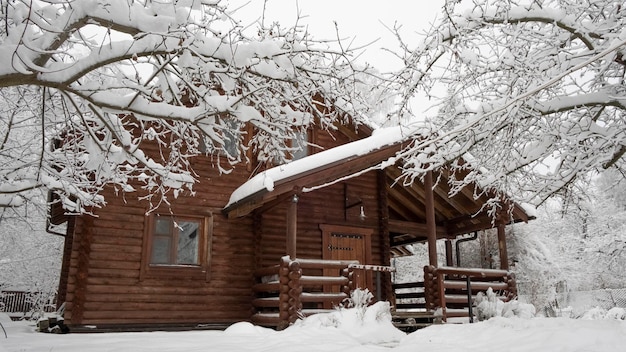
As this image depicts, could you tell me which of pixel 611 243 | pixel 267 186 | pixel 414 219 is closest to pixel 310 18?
pixel 267 186

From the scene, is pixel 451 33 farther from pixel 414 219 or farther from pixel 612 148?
pixel 414 219

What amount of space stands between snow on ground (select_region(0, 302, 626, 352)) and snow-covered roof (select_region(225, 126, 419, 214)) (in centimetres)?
286

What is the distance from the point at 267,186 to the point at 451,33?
4.76 meters

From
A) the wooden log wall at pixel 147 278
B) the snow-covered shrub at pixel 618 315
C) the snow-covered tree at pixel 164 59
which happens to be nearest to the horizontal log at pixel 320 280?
the wooden log wall at pixel 147 278

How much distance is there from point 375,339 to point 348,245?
18.7 feet

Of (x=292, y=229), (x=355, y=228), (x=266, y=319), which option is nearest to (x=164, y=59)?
(x=292, y=229)

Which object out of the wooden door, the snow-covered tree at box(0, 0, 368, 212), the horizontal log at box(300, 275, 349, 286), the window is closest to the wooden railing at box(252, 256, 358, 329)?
the horizontal log at box(300, 275, 349, 286)

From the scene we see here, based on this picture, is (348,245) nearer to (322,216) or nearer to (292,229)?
(322,216)

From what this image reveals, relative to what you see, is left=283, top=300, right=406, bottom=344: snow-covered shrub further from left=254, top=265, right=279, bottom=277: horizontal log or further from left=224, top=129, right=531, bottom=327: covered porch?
left=254, top=265, right=279, bottom=277: horizontal log

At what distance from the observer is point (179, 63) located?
13.9ft

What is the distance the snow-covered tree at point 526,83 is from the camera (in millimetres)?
5492

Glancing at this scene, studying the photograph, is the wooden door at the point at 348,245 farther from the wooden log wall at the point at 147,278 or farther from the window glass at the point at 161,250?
the window glass at the point at 161,250

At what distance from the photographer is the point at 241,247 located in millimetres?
11656

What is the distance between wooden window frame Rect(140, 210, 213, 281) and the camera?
10588 millimetres
